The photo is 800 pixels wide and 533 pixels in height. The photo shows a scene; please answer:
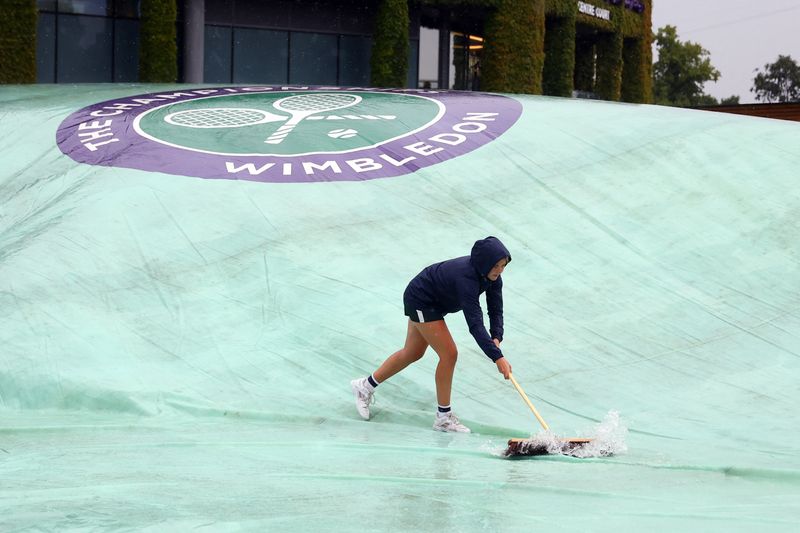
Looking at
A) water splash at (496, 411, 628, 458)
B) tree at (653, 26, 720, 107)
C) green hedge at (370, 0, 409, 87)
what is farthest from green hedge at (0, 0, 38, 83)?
tree at (653, 26, 720, 107)

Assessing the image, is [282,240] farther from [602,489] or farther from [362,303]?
[602,489]

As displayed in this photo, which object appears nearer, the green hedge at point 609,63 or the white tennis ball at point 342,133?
the white tennis ball at point 342,133

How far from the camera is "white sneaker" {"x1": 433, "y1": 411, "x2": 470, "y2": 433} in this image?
657cm

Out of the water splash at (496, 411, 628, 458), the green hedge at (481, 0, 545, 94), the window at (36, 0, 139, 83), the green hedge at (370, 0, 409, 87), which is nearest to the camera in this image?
the water splash at (496, 411, 628, 458)

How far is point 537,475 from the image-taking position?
17.5ft

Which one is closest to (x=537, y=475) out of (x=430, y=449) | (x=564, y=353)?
(x=430, y=449)

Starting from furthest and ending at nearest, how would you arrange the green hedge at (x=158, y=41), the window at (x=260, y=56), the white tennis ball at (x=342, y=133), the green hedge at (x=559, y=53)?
1. the green hedge at (x=559, y=53)
2. the window at (x=260, y=56)
3. the green hedge at (x=158, y=41)
4. the white tennis ball at (x=342, y=133)

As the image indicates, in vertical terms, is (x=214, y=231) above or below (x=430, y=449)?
above

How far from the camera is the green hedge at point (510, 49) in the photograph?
2894cm

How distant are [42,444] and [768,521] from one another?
3974 mm

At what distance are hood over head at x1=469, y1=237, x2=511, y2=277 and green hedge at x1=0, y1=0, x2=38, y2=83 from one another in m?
18.7

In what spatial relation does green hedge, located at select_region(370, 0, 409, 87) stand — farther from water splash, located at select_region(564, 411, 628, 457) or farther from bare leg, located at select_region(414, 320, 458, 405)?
water splash, located at select_region(564, 411, 628, 457)

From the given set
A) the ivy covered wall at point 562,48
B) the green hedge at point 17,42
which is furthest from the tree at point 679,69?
the green hedge at point 17,42

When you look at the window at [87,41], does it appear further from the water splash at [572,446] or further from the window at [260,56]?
the water splash at [572,446]
